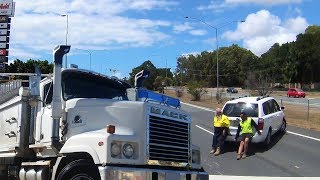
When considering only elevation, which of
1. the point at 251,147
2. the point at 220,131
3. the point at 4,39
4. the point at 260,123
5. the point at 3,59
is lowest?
the point at 251,147

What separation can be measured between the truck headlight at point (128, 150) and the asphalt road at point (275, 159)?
760cm

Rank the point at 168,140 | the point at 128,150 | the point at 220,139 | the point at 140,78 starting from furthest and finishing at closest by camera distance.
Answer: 1. the point at 220,139
2. the point at 140,78
3. the point at 168,140
4. the point at 128,150

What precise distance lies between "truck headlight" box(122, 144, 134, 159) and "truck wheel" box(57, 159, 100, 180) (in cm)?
53

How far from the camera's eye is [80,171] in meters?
7.88

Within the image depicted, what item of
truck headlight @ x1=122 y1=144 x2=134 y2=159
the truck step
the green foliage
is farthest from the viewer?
the green foliage

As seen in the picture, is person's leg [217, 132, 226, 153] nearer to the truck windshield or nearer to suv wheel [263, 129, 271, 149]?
suv wheel [263, 129, 271, 149]

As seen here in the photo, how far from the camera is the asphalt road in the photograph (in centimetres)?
1516

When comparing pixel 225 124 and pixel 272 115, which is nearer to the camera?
pixel 225 124

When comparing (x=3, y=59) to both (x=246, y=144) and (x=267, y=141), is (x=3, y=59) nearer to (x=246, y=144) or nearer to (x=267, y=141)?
(x=267, y=141)

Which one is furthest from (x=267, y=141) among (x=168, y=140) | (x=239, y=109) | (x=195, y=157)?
(x=168, y=140)

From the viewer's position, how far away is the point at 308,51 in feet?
399

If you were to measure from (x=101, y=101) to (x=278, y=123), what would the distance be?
522 inches

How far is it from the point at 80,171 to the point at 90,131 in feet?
2.18

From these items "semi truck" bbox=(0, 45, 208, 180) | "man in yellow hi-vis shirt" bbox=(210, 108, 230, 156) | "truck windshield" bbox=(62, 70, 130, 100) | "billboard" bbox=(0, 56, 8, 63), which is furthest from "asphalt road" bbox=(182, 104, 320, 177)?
"billboard" bbox=(0, 56, 8, 63)
